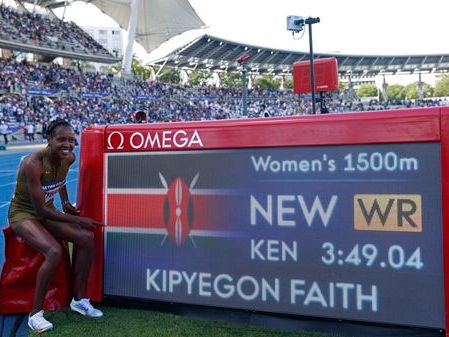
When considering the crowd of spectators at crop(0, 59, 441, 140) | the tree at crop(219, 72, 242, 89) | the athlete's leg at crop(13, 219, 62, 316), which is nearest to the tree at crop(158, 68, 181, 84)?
the tree at crop(219, 72, 242, 89)

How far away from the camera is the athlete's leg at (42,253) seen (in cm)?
324

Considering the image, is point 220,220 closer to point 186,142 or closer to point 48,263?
point 186,142

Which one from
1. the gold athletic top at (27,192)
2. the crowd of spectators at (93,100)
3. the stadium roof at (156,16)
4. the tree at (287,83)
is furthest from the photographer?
the tree at (287,83)

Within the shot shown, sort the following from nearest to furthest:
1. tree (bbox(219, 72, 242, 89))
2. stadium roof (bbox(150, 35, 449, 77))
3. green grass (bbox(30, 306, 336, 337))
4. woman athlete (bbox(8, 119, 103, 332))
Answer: green grass (bbox(30, 306, 336, 337)) < woman athlete (bbox(8, 119, 103, 332)) < stadium roof (bbox(150, 35, 449, 77)) < tree (bbox(219, 72, 242, 89))

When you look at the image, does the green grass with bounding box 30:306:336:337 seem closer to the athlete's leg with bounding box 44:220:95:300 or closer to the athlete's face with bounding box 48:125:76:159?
the athlete's leg with bounding box 44:220:95:300

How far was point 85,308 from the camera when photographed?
11.1 feet

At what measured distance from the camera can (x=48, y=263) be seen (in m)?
3.25

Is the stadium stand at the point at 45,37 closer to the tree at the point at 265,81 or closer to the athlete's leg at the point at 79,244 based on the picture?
the tree at the point at 265,81

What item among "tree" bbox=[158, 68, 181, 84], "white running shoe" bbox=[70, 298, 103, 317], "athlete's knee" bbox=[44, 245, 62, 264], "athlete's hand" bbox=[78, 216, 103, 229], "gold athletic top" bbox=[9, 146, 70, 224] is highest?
"tree" bbox=[158, 68, 181, 84]

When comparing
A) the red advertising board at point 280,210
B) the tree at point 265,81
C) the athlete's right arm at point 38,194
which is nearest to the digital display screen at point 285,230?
the red advertising board at point 280,210

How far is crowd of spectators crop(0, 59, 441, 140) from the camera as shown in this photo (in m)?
31.7

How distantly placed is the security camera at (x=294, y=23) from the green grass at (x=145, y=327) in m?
9.60

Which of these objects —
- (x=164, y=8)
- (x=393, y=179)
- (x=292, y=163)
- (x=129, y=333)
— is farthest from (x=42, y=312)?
(x=164, y=8)

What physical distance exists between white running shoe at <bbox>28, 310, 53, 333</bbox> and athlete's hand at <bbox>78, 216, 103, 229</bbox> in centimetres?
60
